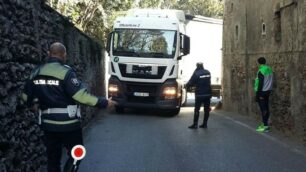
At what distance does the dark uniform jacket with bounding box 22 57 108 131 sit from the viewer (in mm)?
5777

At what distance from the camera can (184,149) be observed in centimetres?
1043

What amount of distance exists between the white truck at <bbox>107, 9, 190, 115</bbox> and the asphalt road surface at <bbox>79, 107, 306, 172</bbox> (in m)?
2.03

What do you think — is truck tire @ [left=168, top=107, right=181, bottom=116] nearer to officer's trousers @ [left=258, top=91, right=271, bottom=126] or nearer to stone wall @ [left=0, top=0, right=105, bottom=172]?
officer's trousers @ [left=258, top=91, right=271, bottom=126]

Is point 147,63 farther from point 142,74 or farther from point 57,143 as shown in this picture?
point 57,143

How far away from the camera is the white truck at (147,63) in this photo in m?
17.3

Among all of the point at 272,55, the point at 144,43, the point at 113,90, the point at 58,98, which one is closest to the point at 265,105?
the point at 272,55

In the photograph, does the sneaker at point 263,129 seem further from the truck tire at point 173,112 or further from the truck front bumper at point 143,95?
the truck tire at point 173,112

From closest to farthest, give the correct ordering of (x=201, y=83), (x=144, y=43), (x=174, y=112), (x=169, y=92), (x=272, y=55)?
(x=201, y=83), (x=272, y=55), (x=169, y=92), (x=144, y=43), (x=174, y=112)

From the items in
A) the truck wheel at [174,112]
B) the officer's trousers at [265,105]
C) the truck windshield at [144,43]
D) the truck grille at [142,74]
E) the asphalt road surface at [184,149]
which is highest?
the truck windshield at [144,43]

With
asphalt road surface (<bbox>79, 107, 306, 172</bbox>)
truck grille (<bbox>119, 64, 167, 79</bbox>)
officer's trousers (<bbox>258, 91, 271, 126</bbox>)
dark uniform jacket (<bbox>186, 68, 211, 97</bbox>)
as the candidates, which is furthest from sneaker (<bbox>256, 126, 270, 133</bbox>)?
truck grille (<bbox>119, 64, 167, 79</bbox>)

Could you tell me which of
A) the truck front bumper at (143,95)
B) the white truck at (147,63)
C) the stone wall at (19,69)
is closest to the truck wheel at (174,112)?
the white truck at (147,63)

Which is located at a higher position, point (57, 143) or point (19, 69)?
point (19, 69)

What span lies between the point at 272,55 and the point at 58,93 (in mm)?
9766

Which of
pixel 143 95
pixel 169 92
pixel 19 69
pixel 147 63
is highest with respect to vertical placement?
pixel 147 63
